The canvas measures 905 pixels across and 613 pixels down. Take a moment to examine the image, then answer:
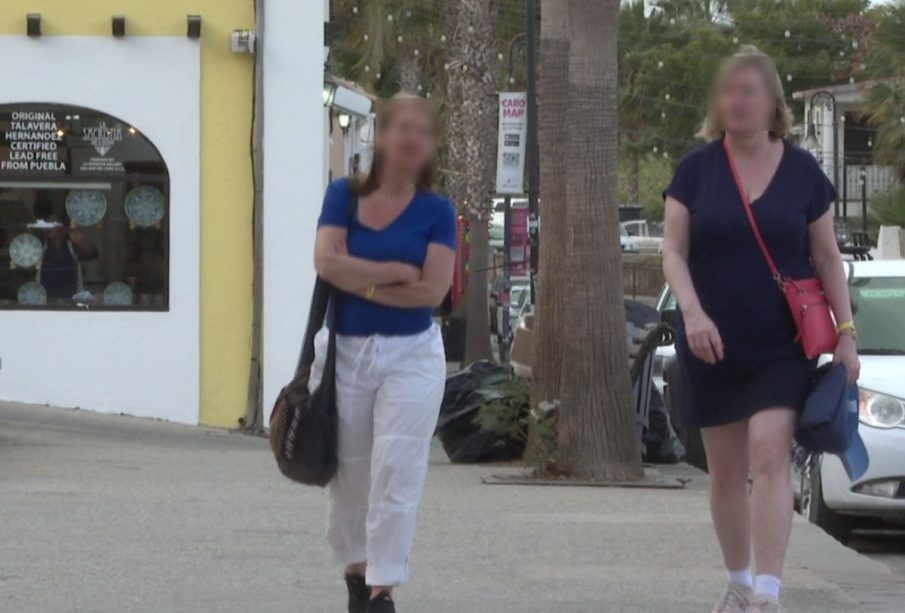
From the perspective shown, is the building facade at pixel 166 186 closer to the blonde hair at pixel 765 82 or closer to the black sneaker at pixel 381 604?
the blonde hair at pixel 765 82

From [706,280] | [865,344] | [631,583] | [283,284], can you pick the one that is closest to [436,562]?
[631,583]

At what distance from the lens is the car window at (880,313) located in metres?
9.89

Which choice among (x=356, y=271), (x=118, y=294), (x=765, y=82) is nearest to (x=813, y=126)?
(x=118, y=294)

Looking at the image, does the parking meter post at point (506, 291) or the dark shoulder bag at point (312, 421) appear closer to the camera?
the dark shoulder bag at point (312, 421)

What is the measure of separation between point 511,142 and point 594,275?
34.7 ft

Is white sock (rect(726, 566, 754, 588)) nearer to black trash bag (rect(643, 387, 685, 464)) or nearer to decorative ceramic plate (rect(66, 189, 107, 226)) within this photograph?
black trash bag (rect(643, 387, 685, 464))

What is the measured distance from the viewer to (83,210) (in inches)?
571

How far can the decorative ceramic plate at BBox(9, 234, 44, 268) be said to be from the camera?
47.8 ft

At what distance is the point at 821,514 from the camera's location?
9242mm

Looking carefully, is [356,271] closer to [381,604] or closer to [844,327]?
[381,604]

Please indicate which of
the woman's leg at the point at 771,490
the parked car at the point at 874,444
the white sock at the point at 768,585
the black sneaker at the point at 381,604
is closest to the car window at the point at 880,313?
the parked car at the point at 874,444

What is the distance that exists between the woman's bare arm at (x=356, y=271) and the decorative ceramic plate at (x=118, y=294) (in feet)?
30.6

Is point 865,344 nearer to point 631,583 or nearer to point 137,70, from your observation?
point 631,583

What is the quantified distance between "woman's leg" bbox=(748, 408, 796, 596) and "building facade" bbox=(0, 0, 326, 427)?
9.14 m
